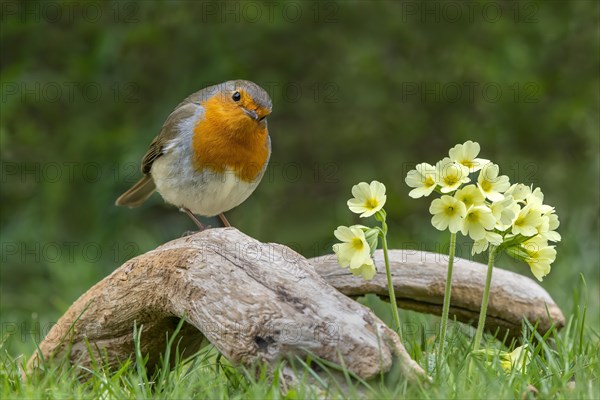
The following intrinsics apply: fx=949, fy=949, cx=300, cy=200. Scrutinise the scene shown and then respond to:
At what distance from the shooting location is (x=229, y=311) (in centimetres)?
328

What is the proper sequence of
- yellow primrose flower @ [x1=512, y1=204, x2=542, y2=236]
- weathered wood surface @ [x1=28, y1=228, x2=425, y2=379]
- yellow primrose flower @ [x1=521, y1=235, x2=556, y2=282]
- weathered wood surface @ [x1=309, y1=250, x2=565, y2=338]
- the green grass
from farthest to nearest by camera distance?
weathered wood surface @ [x1=309, y1=250, x2=565, y2=338]
yellow primrose flower @ [x1=521, y1=235, x2=556, y2=282]
yellow primrose flower @ [x1=512, y1=204, x2=542, y2=236]
weathered wood surface @ [x1=28, y1=228, x2=425, y2=379]
the green grass

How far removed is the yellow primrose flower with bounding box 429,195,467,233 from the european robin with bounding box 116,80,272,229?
5.29 feet

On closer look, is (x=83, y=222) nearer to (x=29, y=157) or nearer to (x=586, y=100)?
(x=29, y=157)

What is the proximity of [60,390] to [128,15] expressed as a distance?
413cm

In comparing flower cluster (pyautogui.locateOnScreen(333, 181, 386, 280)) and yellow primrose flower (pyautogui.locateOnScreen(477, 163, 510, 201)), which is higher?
yellow primrose flower (pyautogui.locateOnScreen(477, 163, 510, 201))

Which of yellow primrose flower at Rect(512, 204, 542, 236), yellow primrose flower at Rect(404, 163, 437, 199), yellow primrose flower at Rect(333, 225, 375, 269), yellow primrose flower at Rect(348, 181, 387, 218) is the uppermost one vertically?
yellow primrose flower at Rect(404, 163, 437, 199)

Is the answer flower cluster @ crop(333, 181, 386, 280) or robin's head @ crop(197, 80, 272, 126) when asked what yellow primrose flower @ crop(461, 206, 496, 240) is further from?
robin's head @ crop(197, 80, 272, 126)

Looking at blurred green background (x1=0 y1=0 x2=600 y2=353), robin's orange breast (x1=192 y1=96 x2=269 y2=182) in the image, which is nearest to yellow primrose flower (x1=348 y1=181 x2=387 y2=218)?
robin's orange breast (x1=192 y1=96 x2=269 y2=182)

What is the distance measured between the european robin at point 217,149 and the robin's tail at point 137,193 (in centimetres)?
70

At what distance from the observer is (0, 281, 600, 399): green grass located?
3014 mm

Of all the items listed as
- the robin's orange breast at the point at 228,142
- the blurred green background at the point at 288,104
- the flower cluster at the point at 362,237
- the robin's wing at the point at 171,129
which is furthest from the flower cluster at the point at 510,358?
the blurred green background at the point at 288,104

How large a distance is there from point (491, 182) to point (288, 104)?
4.06 metres

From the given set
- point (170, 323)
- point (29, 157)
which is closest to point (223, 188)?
point (170, 323)

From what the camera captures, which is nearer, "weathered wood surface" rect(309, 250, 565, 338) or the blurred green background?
"weathered wood surface" rect(309, 250, 565, 338)
